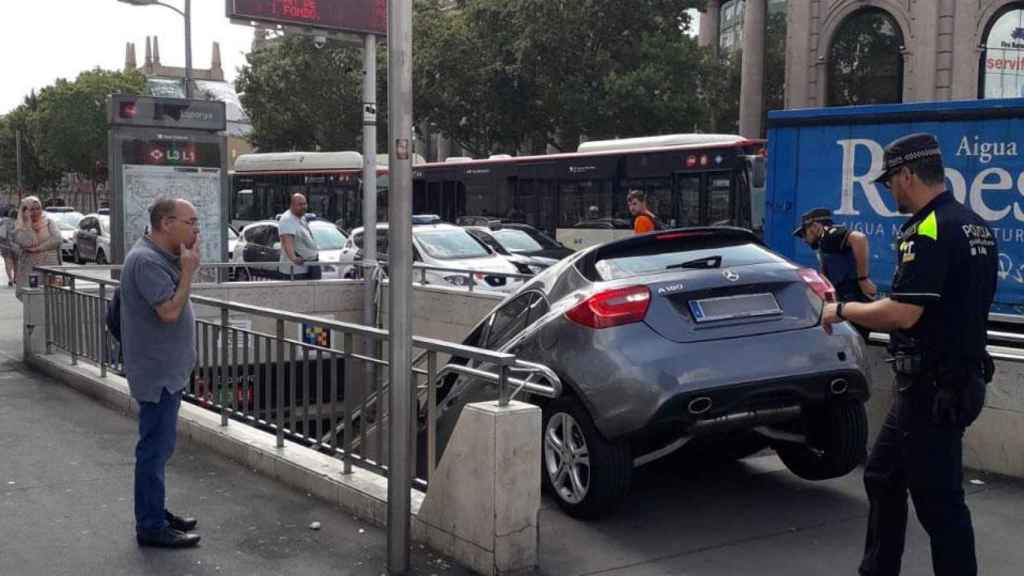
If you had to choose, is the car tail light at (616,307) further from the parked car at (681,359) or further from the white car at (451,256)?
the white car at (451,256)

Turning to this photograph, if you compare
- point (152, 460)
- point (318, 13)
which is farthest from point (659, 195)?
point (152, 460)

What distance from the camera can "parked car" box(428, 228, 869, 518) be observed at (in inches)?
212

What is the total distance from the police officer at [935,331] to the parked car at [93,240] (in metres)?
29.8

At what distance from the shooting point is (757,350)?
216 inches

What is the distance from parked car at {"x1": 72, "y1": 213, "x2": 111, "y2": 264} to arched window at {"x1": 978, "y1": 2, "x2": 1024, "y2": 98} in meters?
24.8

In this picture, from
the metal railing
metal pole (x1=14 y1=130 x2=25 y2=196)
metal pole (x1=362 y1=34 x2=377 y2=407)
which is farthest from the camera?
metal pole (x1=14 y1=130 x2=25 y2=196)

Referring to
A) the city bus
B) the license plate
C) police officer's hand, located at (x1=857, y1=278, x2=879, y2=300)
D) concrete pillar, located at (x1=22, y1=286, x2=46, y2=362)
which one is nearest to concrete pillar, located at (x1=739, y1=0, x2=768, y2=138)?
the city bus

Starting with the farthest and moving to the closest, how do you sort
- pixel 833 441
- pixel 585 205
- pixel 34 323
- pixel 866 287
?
pixel 585 205, pixel 34 323, pixel 866 287, pixel 833 441

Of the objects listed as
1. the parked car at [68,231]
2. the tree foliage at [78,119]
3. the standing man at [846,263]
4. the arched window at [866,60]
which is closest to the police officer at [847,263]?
the standing man at [846,263]

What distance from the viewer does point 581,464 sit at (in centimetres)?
573

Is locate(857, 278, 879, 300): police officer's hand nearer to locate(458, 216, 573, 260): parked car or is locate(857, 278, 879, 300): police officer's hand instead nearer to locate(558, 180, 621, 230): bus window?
locate(458, 216, 573, 260): parked car

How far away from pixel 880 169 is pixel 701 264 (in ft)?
28.6

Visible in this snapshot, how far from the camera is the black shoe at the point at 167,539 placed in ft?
17.0

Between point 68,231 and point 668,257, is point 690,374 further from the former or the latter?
point 68,231
